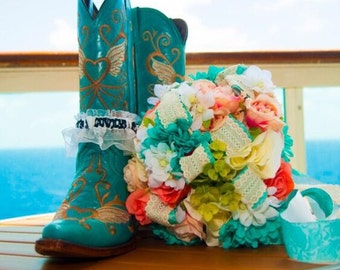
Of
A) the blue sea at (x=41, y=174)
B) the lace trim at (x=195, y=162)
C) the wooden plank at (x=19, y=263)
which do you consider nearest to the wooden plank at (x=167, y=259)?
the wooden plank at (x=19, y=263)

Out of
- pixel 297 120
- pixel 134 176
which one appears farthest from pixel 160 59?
pixel 297 120

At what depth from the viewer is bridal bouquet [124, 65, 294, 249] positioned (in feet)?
2.11

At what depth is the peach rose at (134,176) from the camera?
72 cm

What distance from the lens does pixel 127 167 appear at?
2.46ft

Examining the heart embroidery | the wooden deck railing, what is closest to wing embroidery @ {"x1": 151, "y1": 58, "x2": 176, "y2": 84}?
the heart embroidery

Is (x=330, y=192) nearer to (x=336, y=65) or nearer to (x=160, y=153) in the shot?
(x=160, y=153)

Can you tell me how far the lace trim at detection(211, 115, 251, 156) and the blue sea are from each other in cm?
106

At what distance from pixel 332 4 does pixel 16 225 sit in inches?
71.1

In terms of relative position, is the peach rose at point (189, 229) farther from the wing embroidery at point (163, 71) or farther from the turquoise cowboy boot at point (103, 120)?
the wing embroidery at point (163, 71)

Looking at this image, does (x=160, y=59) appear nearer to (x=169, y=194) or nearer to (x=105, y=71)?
(x=105, y=71)

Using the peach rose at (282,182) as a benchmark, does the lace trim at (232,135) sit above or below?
above

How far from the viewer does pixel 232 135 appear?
66 cm

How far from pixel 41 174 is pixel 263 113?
1.16 meters

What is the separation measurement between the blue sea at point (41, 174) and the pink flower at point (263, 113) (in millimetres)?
1022
